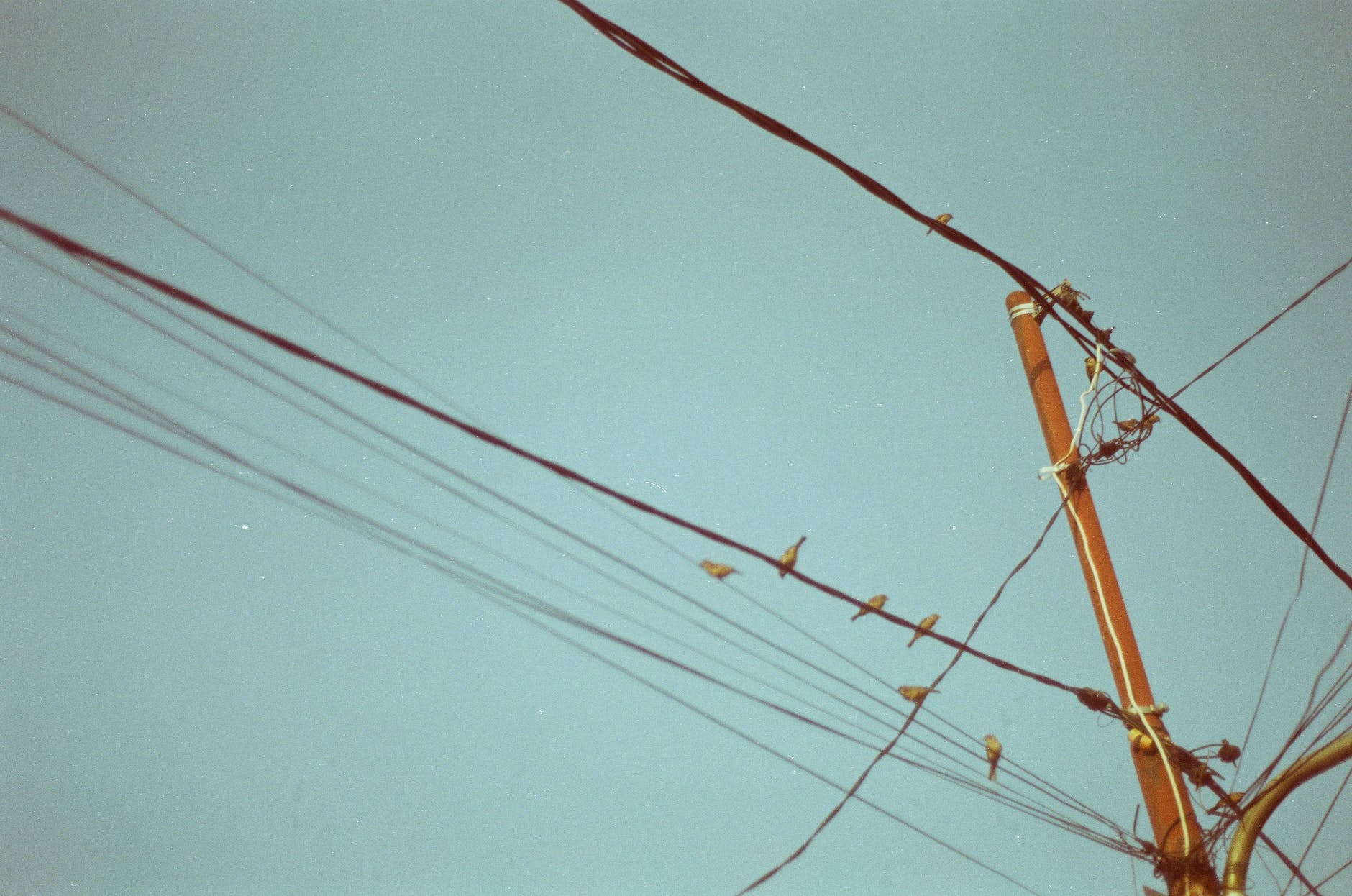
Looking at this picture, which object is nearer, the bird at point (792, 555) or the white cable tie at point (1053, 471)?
the bird at point (792, 555)

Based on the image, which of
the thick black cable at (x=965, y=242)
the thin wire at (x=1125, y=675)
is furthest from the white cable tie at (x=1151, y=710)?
the thick black cable at (x=965, y=242)

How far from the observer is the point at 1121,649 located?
3.46m

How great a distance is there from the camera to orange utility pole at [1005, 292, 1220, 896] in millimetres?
3139

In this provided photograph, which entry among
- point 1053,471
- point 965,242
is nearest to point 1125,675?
point 1053,471

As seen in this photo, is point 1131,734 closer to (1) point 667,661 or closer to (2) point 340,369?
(1) point 667,661

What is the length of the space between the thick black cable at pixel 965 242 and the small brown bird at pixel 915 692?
1546 mm

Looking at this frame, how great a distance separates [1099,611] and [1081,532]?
1.14 ft

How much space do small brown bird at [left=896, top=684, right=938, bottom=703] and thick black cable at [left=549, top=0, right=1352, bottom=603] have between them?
5.07ft

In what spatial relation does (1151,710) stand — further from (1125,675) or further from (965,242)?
(965,242)

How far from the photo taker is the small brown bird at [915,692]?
11.9 feet

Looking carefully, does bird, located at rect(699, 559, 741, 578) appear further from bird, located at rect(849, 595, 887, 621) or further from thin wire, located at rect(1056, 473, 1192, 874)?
thin wire, located at rect(1056, 473, 1192, 874)

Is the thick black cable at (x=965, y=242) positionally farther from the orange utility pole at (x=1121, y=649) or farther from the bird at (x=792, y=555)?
the bird at (x=792, y=555)

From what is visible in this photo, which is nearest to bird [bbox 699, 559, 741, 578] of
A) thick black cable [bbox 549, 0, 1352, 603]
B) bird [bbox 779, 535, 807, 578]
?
bird [bbox 779, 535, 807, 578]

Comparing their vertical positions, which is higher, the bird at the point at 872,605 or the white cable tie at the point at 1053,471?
the white cable tie at the point at 1053,471
